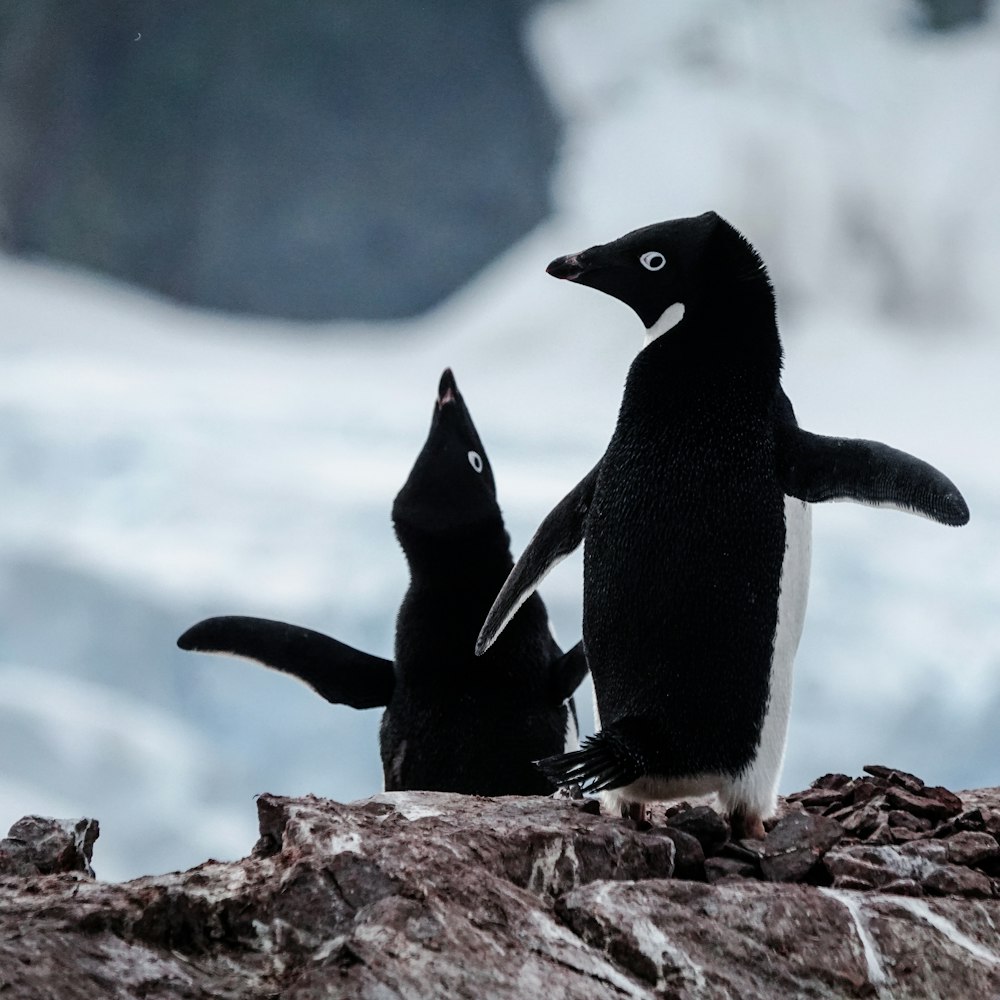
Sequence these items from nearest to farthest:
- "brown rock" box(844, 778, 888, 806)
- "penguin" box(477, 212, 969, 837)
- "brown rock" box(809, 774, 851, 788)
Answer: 1. "penguin" box(477, 212, 969, 837)
2. "brown rock" box(844, 778, 888, 806)
3. "brown rock" box(809, 774, 851, 788)

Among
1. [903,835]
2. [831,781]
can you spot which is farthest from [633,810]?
[831,781]

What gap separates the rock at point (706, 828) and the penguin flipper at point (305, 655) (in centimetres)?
200

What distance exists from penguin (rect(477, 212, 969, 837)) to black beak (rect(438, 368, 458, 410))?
1.41 metres

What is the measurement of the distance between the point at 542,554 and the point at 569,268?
2.49 ft

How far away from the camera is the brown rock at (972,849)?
241cm

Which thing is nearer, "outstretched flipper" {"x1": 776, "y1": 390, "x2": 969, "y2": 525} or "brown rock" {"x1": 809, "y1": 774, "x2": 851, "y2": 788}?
"outstretched flipper" {"x1": 776, "y1": 390, "x2": 969, "y2": 525}

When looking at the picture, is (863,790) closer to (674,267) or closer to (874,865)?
(874,865)

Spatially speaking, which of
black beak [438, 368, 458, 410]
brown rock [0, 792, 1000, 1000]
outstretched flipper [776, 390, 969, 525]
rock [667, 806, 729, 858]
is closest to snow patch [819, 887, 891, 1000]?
brown rock [0, 792, 1000, 1000]

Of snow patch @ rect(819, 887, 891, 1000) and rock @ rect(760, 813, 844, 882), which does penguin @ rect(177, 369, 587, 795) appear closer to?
rock @ rect(760, 813, 844, 882)

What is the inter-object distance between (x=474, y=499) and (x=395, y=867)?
2.45 meters

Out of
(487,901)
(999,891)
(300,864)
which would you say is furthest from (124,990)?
(999,891)

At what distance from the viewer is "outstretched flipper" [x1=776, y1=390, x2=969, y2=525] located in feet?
8.98

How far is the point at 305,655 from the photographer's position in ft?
14.3


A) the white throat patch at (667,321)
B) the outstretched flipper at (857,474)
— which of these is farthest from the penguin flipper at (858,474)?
the white throat patch at (667,321)
